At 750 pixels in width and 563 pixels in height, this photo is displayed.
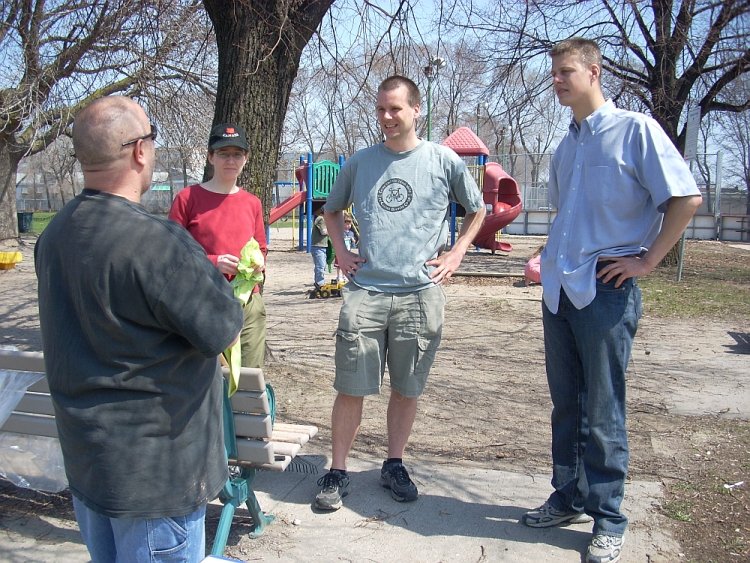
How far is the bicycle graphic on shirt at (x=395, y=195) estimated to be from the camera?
324cm

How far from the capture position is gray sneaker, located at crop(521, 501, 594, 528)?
3072mm

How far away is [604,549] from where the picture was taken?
2764 millimetres

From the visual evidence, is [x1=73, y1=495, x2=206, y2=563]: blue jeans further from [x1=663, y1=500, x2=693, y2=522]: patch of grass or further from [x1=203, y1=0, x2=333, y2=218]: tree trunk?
[x1=203, y1=0, x2=333, y2=218]: tree trunk

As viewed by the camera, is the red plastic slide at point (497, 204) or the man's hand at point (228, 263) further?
the red plastic slide at point (497, 204)

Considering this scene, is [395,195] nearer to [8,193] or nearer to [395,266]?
[395,266]

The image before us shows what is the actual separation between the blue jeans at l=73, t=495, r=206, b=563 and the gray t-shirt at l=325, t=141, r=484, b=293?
1.69 meters

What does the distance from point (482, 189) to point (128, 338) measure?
17.1 m

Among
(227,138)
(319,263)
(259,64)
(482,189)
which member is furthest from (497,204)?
(227,138)

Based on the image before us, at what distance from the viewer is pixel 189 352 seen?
5.53ft

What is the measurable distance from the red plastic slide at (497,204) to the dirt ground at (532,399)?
852cm

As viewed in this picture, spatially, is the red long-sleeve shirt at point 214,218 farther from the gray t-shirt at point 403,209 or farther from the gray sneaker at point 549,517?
the gray sneaker at point 549,517

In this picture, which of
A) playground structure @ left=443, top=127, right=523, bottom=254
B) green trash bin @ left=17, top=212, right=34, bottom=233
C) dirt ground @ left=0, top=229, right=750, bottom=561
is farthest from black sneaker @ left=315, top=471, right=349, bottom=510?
green trash bin @ left=17, top=212, right=34, bottom=233

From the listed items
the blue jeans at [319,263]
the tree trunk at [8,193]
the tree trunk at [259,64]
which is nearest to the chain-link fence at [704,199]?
the tree trunk at [8,193]

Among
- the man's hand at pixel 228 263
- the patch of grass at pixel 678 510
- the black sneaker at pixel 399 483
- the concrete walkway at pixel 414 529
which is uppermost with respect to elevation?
the man's hand at pixel 228 263
